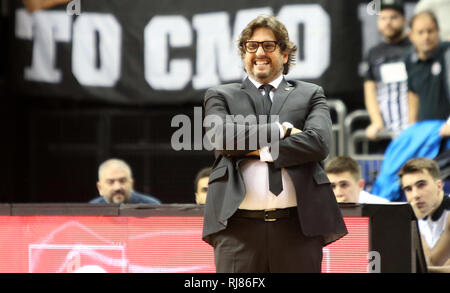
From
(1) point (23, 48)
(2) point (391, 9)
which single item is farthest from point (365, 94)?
(1) point (23, 48)

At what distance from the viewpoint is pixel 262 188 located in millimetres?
3914

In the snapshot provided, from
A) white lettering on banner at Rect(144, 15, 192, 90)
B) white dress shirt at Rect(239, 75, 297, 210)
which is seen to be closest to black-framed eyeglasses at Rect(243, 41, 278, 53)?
white dress shirt at Rect(239, 75, 297, 210)

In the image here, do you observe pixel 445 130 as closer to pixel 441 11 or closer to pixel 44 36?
pixel 441 11

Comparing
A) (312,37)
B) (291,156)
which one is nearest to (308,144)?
(291,156)

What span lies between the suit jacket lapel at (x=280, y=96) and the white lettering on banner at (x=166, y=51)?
15.0ft

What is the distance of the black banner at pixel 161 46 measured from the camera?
830 centimetres

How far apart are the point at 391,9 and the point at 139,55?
2.70m

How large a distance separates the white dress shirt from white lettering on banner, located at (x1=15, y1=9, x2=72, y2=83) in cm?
536

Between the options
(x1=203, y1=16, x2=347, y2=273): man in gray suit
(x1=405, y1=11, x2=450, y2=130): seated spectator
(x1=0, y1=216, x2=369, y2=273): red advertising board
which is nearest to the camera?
(x1=203, y1=16, x2=347, y2=273): man in gray suit

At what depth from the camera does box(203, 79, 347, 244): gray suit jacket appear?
3879 millimetres

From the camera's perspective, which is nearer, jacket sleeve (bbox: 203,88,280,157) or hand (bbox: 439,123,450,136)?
jacket sleeve (bbox: 203,88,280,157)

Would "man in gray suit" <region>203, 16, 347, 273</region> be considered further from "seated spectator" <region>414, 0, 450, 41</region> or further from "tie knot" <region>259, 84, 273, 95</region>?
"seated spectator" <region>414, 0, 450, 41</region>

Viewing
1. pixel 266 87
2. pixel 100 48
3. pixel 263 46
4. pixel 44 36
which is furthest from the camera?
pixel 44 36

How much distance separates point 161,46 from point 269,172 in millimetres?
5018
